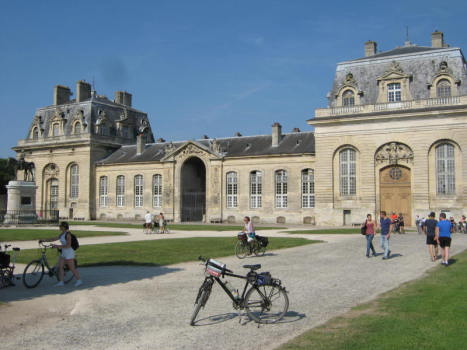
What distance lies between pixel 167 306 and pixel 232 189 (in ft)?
121

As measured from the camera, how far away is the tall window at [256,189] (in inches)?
1763

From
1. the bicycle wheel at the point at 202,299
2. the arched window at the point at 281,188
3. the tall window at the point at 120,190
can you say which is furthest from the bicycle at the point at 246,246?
the tall window at the point at 120,190

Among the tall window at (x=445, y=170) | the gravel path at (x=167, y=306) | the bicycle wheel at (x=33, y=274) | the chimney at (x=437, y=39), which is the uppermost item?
the chimney at (x=437, y=39)

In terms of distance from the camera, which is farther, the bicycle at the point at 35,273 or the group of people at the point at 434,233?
the group of people at the point at 434,233

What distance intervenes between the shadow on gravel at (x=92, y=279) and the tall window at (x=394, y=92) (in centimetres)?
2815

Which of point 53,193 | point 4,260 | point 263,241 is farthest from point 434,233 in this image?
point 53,193

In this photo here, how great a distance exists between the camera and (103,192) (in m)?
53.9

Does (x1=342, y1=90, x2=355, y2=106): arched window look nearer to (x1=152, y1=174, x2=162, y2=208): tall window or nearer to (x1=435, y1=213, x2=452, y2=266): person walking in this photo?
(x1=152, y1=174, x2=162, y2=208): tall window

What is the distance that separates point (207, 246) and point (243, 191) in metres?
25.0

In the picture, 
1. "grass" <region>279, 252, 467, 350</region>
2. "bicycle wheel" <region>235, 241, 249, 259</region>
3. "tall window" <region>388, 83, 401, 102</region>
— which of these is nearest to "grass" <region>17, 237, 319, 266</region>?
"bicycle wheel" <region>235, 241, 249, 259</region>

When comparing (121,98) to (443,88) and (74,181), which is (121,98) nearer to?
(74,181)

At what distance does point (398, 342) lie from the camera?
6715 millimetres

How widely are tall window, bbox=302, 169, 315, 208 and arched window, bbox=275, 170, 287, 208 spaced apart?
1.76 metres

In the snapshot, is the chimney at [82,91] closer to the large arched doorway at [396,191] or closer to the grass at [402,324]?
the large arched doorway at [396,191]
